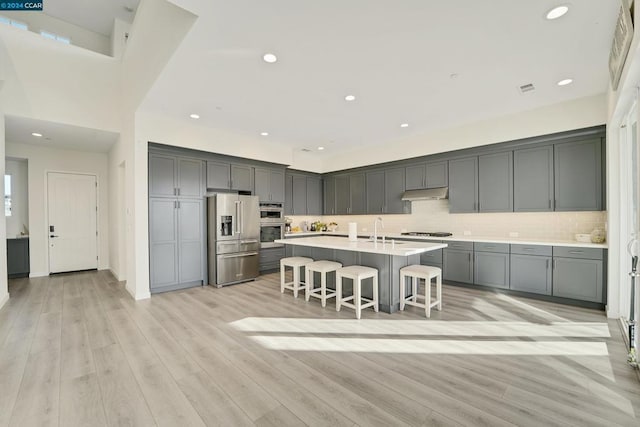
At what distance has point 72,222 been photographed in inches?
246

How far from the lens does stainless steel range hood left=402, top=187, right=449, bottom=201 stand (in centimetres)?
532

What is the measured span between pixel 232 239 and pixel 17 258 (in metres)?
4.57

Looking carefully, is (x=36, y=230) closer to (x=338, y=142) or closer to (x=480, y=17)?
(x=338, y=142)

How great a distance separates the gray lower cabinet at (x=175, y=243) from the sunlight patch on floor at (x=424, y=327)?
6.86 feet

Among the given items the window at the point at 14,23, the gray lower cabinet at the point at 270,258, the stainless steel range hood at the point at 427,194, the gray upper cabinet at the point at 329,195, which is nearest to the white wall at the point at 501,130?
the stainless steel range hood at the point at 427,194

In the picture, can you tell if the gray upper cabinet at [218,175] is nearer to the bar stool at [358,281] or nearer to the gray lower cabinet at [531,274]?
the bar stool at [358,281]

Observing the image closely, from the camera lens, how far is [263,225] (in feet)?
19.9

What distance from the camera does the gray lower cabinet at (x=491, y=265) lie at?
439 cm

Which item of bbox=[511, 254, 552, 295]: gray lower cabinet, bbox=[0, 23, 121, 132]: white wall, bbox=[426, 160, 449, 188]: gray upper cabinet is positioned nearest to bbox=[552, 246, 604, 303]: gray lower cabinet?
bbox=[511, 254, 552, 295]: gray lower cabinet

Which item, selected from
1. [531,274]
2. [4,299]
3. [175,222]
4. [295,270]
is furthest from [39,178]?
[531,274]

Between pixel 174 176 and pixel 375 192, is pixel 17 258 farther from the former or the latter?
pixel 375 192

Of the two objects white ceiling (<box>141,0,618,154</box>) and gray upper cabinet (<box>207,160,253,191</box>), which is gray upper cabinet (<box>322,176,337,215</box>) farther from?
white ceiling (<box>141,0,618,154</box>)

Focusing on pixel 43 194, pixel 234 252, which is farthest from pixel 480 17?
pixel 43 194

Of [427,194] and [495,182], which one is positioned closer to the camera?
[495,182]
